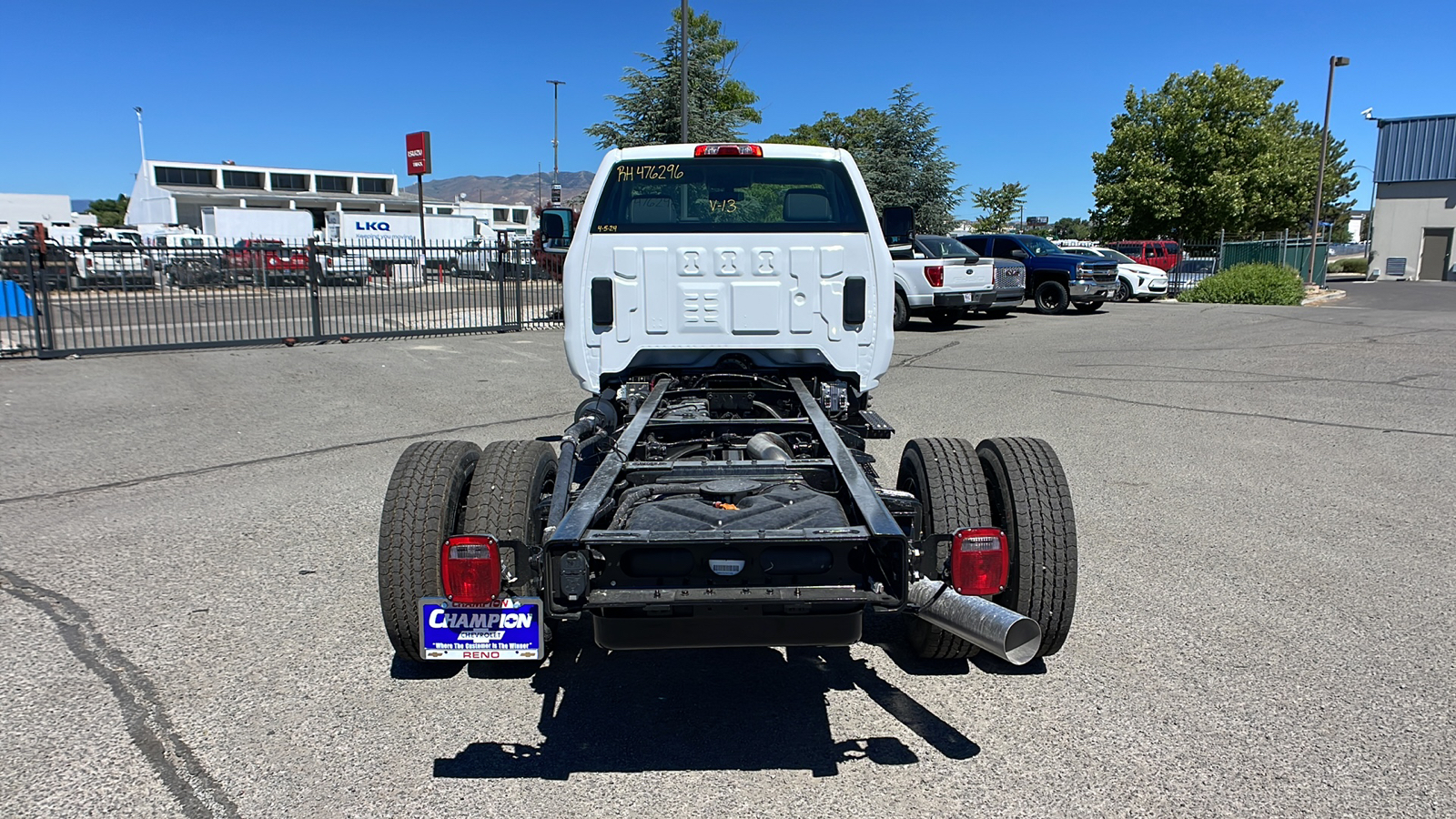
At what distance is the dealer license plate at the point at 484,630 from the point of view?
293 cm

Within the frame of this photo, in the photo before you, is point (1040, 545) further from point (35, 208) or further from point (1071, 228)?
point (1071, 228)

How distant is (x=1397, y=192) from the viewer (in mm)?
45531

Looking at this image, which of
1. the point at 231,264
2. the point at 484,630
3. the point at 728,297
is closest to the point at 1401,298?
the point at 728,297

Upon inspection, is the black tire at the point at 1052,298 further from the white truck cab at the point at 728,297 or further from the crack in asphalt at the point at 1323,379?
the white truck cab at the point at 728,297

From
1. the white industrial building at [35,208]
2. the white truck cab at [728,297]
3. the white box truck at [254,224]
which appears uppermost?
Result: the white industrial building at [35,208]

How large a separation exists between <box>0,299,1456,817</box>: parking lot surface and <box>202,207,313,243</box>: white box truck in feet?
129

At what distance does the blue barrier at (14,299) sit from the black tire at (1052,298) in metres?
18.9

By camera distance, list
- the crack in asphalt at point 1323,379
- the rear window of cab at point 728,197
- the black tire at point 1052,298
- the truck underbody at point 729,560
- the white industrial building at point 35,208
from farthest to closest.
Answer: the white industrial building at point 35,208 < the black tire at point 1052,298 < the crack in asphalt at point 1323,379 < the rear window of cab at point 728,197 < the truck underbody at point 729,560

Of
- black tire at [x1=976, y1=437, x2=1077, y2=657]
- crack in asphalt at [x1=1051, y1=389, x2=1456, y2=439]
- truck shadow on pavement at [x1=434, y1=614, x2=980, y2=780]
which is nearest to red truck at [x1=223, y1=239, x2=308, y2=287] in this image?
crack in asphalt at [x1=1051, y1=389, x2=1456, y2=439]

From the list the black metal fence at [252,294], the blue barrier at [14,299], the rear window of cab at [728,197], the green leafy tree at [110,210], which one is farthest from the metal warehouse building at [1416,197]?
the green leafy tree at [110,210]

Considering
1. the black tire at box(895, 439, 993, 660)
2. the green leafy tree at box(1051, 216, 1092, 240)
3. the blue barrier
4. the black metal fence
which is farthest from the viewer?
the green leafy tree at box(1051, 216, 1092, 240)

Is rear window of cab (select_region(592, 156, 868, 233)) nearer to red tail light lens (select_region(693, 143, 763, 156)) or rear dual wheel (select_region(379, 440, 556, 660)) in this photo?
red tail light lens (select_region(693, 143, 763, 156))

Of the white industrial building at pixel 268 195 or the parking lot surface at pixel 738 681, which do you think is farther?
the white industrial building at pixel 268 195

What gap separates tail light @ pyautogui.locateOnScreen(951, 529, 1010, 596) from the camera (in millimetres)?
2910
